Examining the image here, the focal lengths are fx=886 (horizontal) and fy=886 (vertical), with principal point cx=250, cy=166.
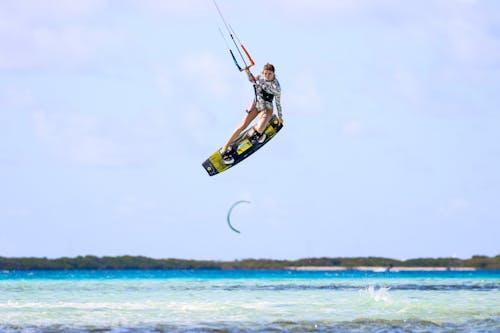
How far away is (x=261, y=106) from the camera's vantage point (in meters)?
19.0

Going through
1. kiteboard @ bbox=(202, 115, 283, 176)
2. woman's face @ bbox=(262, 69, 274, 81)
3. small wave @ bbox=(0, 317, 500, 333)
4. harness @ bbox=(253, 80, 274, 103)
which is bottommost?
small wave @ bbox=(0, 317, 500, 333)

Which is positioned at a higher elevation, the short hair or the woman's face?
the short hair

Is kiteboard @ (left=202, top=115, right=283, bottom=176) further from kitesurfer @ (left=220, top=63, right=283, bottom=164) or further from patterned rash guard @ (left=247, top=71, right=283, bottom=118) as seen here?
patterned rash guard @ (left=247, top=71, right=283, bottom=118)

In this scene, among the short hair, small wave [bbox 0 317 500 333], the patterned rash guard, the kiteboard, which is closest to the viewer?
the patterned rash guard

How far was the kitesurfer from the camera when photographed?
18.2 meters

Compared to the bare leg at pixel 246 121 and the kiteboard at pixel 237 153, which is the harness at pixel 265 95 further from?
the kiteboard at pixel 237 153

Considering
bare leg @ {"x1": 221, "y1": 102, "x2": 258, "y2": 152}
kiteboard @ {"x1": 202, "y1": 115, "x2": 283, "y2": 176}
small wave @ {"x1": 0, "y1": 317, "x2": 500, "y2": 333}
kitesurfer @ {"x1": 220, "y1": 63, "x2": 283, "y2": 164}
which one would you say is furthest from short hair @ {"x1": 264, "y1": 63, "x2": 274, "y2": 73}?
small wave @ {"x1": 0, "y1": 317, "x2": 500, "y2": 333}

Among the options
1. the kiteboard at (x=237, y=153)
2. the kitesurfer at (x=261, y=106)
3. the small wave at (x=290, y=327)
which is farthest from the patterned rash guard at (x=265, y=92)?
the small wave at (x=290, y=327)

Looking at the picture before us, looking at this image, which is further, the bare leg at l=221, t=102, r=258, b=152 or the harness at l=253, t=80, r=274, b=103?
the bare leg at l=221, t=102, r=258, b=152

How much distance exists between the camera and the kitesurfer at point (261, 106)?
1823 centimetres

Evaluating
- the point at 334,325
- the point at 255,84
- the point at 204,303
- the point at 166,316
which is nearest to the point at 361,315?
the point at 334,325

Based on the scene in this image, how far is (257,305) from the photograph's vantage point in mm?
32125

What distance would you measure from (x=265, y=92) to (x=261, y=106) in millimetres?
480

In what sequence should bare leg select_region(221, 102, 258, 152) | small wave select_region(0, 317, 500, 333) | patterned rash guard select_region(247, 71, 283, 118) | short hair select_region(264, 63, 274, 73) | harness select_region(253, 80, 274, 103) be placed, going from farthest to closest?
→ small wave select_region(0, 317, 500, 333) → bare leg select_region(221, 102, 258, 152) → harness select_region(253, 80, 274, 103) → short hair select_region(264, 63, 274, 73) → patterned rash guard select_region(247, 71, 283, 118)
